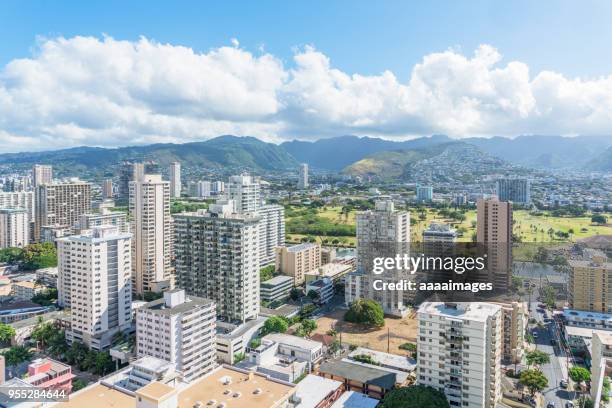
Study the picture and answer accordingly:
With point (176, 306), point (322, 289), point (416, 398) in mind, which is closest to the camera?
point (416, 398)

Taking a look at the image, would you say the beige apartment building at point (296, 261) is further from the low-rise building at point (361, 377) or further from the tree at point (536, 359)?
the tree at point (536, 359)

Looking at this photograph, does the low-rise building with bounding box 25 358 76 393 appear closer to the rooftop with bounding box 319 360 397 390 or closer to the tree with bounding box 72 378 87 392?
the tree with bounding box 72 378 87 392

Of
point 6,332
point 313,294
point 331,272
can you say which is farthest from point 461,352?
point 6,332

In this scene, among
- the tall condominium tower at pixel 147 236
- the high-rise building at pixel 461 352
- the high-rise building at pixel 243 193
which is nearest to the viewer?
the high-rise building at pixel 461 352

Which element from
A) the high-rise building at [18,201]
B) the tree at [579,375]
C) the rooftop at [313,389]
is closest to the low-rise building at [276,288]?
the rooftop at [313,389]

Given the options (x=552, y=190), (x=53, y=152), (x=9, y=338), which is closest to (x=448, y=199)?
(x=552, y=190)

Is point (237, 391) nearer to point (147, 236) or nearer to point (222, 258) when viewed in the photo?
point (222, 258)

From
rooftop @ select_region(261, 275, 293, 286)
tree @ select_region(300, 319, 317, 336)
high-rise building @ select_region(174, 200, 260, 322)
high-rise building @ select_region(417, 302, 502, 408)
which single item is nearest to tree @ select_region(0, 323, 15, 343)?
high-rise building @ select_region(174, 200, 260, 322)
